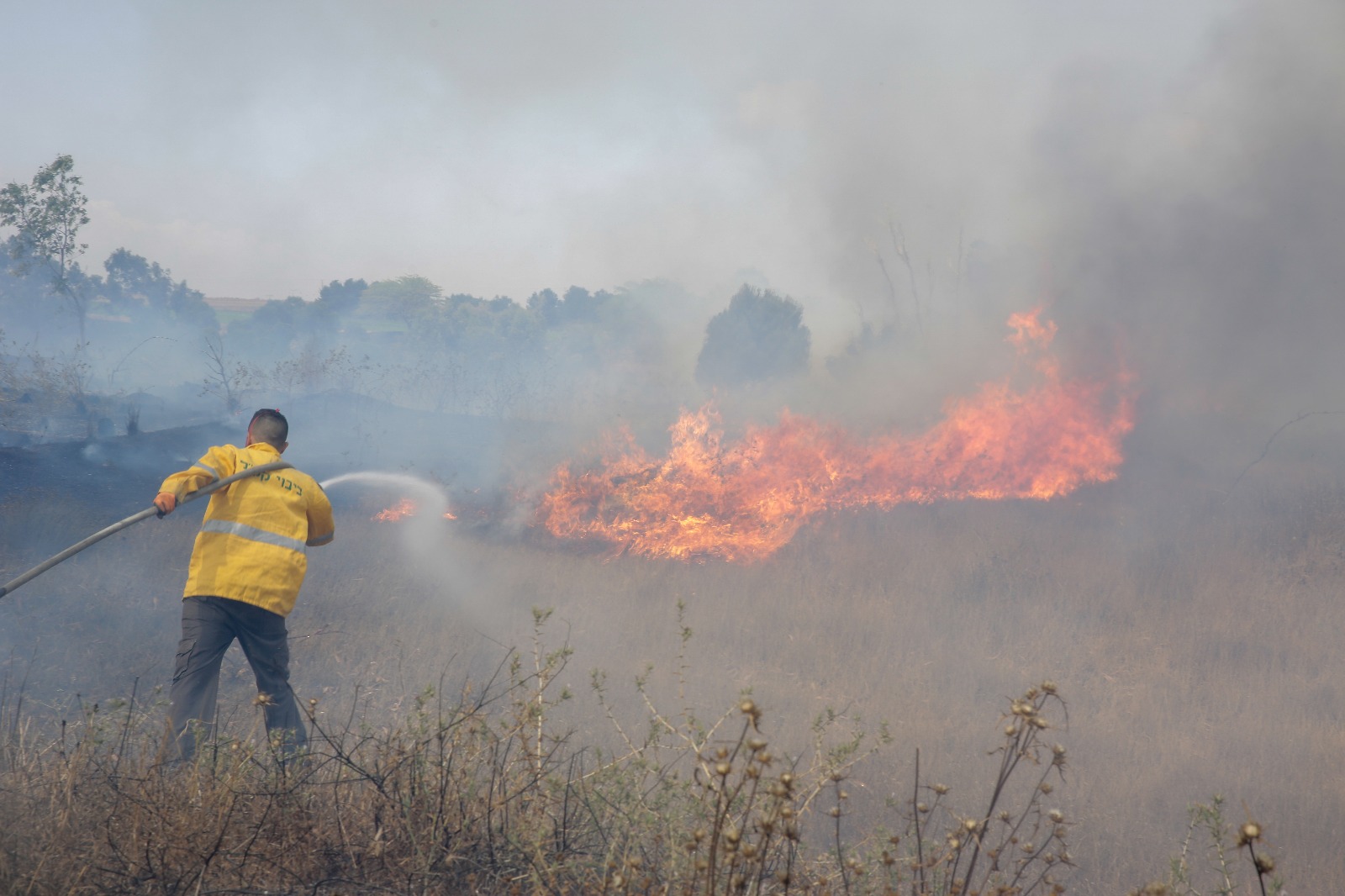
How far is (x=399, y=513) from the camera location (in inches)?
482

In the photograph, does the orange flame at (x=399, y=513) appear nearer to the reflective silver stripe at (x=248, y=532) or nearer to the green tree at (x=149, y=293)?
the reflective silver stripe at (x=248, y=532)

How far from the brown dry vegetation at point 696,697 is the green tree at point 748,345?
15030 mm

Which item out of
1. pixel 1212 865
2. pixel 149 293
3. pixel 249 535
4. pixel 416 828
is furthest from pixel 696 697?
pixel 149 293

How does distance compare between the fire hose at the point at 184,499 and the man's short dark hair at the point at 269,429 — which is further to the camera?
the man's short dark hair at the point at 269,429

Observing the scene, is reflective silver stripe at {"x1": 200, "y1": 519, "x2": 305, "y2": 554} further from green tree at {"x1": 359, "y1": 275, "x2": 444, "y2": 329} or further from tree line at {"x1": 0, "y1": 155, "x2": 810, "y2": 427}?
green tree at {"x1": 359, "y1": 275, "x2": 444, "y2": 329}

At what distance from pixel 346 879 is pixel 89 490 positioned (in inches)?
394

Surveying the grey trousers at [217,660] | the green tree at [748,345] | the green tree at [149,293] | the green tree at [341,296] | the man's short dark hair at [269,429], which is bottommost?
the grey trousers at [217,660]

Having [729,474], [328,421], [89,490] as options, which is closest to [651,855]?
[729,474]

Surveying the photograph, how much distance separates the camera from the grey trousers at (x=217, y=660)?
15.0ft

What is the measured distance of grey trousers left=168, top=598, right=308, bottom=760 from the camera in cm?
457

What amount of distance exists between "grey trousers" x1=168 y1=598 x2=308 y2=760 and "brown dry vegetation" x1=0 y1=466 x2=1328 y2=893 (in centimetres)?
37

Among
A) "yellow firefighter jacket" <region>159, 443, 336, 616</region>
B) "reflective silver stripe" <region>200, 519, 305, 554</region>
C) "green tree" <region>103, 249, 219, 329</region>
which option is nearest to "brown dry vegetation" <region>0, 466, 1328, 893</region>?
"yellow firefighter jacket" <region>159, 443, 336, 616</region>

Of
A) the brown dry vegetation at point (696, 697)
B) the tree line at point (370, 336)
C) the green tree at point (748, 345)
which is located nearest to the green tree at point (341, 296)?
the tree line at point (370, 336)

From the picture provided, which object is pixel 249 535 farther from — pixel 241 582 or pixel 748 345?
pixel 748 345
